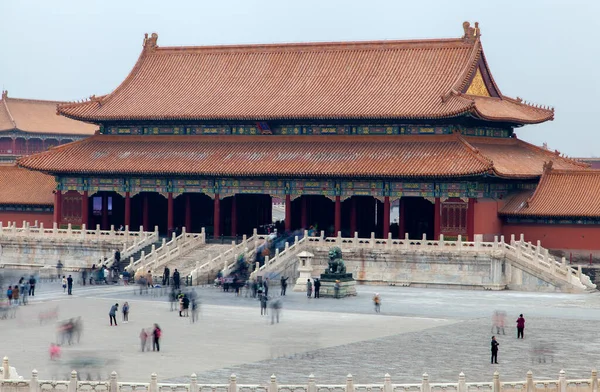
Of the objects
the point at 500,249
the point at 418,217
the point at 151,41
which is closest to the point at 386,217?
the point at 418,217

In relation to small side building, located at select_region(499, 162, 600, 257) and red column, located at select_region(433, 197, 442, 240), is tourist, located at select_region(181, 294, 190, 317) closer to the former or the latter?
red column, located at select_region(433, 197, 442, 240)

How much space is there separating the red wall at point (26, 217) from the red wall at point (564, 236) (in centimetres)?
3591

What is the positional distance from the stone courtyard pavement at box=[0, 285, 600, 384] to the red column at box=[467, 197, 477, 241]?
7440 millimetres

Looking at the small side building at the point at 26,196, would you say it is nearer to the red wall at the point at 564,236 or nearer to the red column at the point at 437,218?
the red column at the point at 437,218

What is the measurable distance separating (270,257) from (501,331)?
25.0 metres

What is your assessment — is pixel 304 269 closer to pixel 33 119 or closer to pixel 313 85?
pixel 313 85

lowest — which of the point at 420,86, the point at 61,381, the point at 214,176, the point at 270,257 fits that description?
the point at 61,381

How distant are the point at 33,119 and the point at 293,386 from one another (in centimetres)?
10535

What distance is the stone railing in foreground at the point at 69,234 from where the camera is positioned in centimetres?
8689

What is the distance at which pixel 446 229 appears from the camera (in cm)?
8238

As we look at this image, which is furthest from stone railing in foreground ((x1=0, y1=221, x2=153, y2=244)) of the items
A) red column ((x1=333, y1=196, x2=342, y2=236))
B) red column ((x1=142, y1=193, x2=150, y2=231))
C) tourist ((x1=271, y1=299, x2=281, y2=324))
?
tourist ((x1=271, y1=299, x2=281, y2=324))

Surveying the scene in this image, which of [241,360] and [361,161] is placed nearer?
[241,360]

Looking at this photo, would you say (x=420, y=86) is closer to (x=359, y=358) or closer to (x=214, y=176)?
(x=214, y=176)

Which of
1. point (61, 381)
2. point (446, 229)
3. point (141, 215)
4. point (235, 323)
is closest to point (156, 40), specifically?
point (141, 215)
